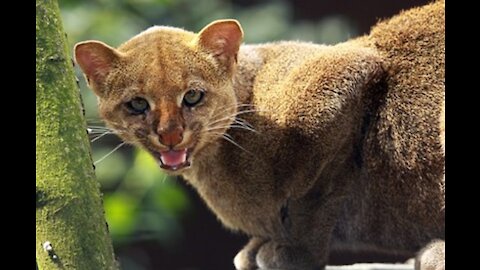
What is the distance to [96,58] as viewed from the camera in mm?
2459

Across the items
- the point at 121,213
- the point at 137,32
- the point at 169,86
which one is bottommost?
the point at 121,213

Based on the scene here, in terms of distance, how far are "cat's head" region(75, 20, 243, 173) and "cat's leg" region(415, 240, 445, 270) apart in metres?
0.58

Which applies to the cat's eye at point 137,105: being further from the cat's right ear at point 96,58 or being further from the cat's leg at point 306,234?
the cat's leg at point 306,234

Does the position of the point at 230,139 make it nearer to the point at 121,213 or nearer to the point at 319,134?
the point at 319,134

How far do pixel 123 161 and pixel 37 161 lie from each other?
169 cm

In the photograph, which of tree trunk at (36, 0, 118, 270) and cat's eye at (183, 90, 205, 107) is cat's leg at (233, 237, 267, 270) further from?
tree trunk at (36, 0, 118, 270)

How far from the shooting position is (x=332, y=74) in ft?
8.71

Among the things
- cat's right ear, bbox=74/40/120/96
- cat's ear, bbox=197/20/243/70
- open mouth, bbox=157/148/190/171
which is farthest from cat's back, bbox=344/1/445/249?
cat's right ear, bbox=74/40/120/96

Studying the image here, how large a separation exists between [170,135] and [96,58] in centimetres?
31

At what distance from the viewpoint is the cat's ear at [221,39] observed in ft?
8.13

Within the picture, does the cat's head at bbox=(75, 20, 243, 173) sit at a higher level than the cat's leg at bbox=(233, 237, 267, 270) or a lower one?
higher

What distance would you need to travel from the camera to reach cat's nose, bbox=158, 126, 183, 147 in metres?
2.29

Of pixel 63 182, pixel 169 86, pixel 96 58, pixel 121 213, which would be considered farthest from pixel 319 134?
pixel 121 213

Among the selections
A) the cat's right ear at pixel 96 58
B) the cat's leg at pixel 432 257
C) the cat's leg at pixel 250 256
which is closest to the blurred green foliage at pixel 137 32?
the cat's leg at pixel 250 256
